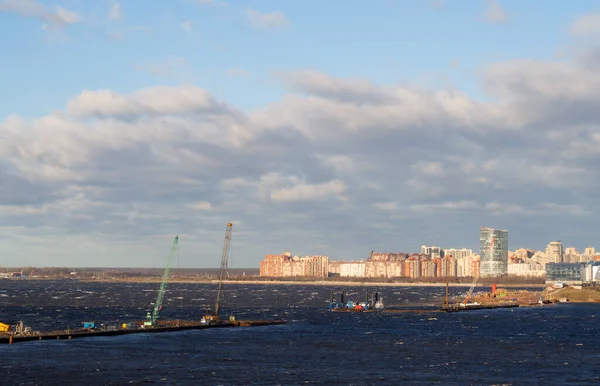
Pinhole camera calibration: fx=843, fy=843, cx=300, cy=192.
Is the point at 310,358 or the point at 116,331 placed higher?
the point at 116,331

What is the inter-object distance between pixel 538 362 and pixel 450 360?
13.1 metres

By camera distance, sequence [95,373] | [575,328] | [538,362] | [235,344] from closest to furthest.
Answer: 1. [95,373]
2. [538,362]
3. [235,344]
4. [575,328]

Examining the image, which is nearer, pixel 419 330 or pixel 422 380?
pixel 422 380

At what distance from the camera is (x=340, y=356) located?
130375 millimetres

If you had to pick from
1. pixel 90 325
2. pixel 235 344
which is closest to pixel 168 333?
pixel 90 325

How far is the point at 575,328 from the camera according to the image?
19450 centimetres

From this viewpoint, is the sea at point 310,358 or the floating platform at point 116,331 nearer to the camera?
the sea at point 310,358

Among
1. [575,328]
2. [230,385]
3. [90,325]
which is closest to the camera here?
[230,385]

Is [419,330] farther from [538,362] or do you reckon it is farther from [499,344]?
[538,362]

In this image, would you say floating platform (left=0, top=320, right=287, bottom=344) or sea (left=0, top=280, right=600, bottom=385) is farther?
floating platform (left=0, top=320, right=287, bottom=344)

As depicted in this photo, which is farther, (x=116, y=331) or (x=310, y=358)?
(x=116, y=331)

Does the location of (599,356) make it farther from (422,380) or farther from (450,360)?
(422,380)

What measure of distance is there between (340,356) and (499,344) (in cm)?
3671

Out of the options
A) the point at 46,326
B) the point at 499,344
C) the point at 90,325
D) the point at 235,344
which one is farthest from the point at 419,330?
the point at 46,326
